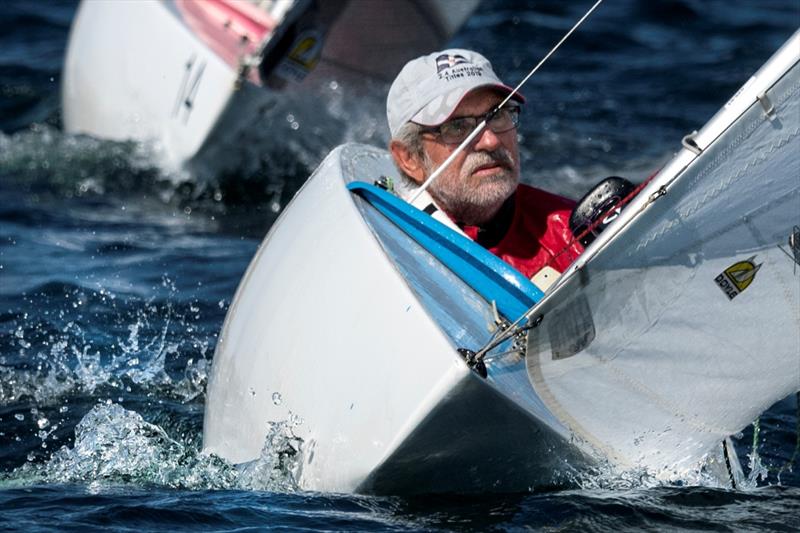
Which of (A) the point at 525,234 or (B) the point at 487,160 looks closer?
(B) the point at 487,160

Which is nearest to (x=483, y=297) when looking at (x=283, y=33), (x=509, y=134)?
(x=509, y=134)

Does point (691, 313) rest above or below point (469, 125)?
below

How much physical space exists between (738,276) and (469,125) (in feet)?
3.26

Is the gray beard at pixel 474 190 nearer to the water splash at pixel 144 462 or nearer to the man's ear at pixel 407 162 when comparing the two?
the man's ear at pixel 407 162

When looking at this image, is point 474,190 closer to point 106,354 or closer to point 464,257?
point 464,257

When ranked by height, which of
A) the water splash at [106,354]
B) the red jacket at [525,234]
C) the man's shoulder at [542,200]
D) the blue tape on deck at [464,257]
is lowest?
the water splash at [106,354]

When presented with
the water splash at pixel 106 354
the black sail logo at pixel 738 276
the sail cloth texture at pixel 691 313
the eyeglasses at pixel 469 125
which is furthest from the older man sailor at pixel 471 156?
the water splash at pixel 106 354

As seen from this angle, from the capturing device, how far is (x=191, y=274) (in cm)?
604

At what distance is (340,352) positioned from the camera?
3.36m

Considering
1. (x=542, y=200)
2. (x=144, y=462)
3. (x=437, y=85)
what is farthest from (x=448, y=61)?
(x=144, y=462)

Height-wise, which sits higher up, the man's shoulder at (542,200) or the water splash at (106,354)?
the man's shoulder at (542,200)

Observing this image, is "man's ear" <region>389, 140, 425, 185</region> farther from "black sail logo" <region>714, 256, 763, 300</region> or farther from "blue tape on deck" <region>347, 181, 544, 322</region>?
"black sail logo" <region>714, 256, 763, 300</region>

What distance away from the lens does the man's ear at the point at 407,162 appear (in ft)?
13.3

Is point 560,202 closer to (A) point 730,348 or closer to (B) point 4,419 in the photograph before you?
(A) point 730,348
